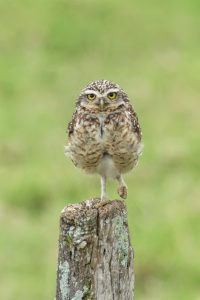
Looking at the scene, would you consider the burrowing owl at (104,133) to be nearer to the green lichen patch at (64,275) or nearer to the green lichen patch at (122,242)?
the green lichen patch at (122,242)

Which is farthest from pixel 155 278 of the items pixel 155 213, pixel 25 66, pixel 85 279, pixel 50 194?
pixel 25 66

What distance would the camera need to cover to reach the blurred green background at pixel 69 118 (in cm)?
1104

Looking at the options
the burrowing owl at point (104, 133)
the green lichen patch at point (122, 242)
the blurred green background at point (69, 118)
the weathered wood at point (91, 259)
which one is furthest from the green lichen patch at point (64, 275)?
the blurred green background at point (69, 118)

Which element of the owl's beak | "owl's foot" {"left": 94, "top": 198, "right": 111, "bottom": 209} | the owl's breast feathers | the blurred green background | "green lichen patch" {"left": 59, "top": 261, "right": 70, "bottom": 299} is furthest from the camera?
the blurred green background

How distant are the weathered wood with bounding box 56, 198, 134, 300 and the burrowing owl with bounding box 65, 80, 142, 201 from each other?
2.79ft

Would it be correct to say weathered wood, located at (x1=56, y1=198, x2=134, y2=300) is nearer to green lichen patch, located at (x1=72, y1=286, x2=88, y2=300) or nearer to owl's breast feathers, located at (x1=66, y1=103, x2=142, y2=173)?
green lichen patch, located at (x1=72, y1=286, x2=88, y2=300)

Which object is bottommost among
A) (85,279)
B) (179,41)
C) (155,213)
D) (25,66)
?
(85,279)

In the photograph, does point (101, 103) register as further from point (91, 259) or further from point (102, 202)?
point (91, 259)

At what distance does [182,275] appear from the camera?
1085 cm

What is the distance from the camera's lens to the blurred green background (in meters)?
11.0

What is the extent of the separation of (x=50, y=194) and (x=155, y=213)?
1.22 metres

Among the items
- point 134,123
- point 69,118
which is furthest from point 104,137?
point 69,118

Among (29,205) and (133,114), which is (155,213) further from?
(133,114)

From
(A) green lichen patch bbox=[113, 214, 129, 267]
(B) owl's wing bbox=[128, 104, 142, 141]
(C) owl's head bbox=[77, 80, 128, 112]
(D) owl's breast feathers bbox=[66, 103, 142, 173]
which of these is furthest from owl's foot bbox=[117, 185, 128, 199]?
(A) green lichen patch bbox=[113, 214, 129, 267]
